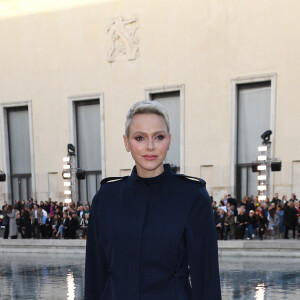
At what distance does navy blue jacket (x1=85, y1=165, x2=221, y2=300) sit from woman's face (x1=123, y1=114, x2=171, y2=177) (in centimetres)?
7

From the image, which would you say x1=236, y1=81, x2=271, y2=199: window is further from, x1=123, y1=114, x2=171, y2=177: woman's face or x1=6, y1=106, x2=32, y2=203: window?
x1=123, y1=114, x2=171, y2=177: woman's face

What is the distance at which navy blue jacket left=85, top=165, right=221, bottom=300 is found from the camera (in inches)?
64.6

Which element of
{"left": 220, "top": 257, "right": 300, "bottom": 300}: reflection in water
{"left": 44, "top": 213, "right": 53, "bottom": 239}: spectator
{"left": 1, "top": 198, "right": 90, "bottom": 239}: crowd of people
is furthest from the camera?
{"left": 44, "top": 213, "right": 53, "bottom": 239}: spectator

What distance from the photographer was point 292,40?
2011 cm

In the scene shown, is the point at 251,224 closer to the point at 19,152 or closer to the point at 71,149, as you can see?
the point at 71,149

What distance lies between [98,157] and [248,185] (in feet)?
30.6

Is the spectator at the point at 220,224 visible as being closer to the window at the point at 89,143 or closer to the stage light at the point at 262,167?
the stage light at the point at 262,167

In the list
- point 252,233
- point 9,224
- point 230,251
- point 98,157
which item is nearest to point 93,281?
point 230,251

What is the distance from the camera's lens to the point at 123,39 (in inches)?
934

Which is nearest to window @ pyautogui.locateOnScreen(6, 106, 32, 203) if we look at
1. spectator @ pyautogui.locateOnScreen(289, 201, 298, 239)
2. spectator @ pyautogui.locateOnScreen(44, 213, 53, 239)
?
spectator @ pyautogui.locateOnScreen(44, 213, 53, 239)

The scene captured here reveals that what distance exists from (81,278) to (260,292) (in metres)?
4.03

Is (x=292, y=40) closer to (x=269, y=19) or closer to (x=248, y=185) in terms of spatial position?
(x=269, y=19)

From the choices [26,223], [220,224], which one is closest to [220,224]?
[220,224]

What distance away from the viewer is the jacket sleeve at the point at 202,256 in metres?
1.64
